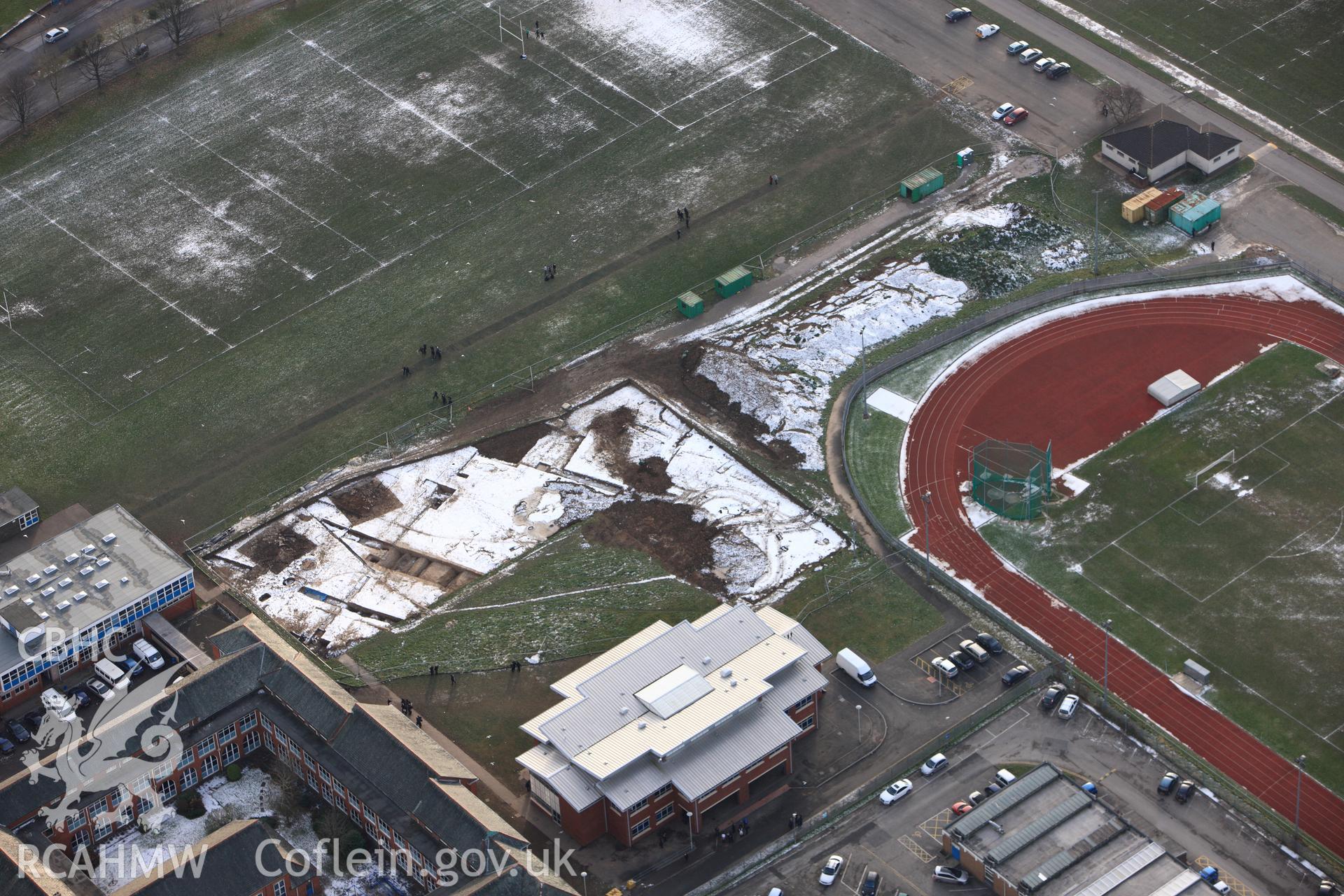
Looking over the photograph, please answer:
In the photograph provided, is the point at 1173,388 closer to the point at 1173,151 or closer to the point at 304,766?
the point at 1173,151

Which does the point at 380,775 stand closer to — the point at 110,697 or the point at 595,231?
the point at 110,697

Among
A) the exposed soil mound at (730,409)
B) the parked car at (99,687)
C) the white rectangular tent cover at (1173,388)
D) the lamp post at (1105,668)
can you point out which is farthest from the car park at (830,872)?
the white rectangular tent cover at (1173,388)

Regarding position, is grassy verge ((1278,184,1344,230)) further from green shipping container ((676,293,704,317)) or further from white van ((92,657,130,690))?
white van ((92,657,130,690))

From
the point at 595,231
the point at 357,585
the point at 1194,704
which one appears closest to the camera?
the point at 1194,704

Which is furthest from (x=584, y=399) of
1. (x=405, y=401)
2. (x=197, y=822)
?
(x=197, y=822)

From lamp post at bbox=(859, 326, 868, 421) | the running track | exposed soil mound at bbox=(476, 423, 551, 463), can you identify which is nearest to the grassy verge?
the running track
